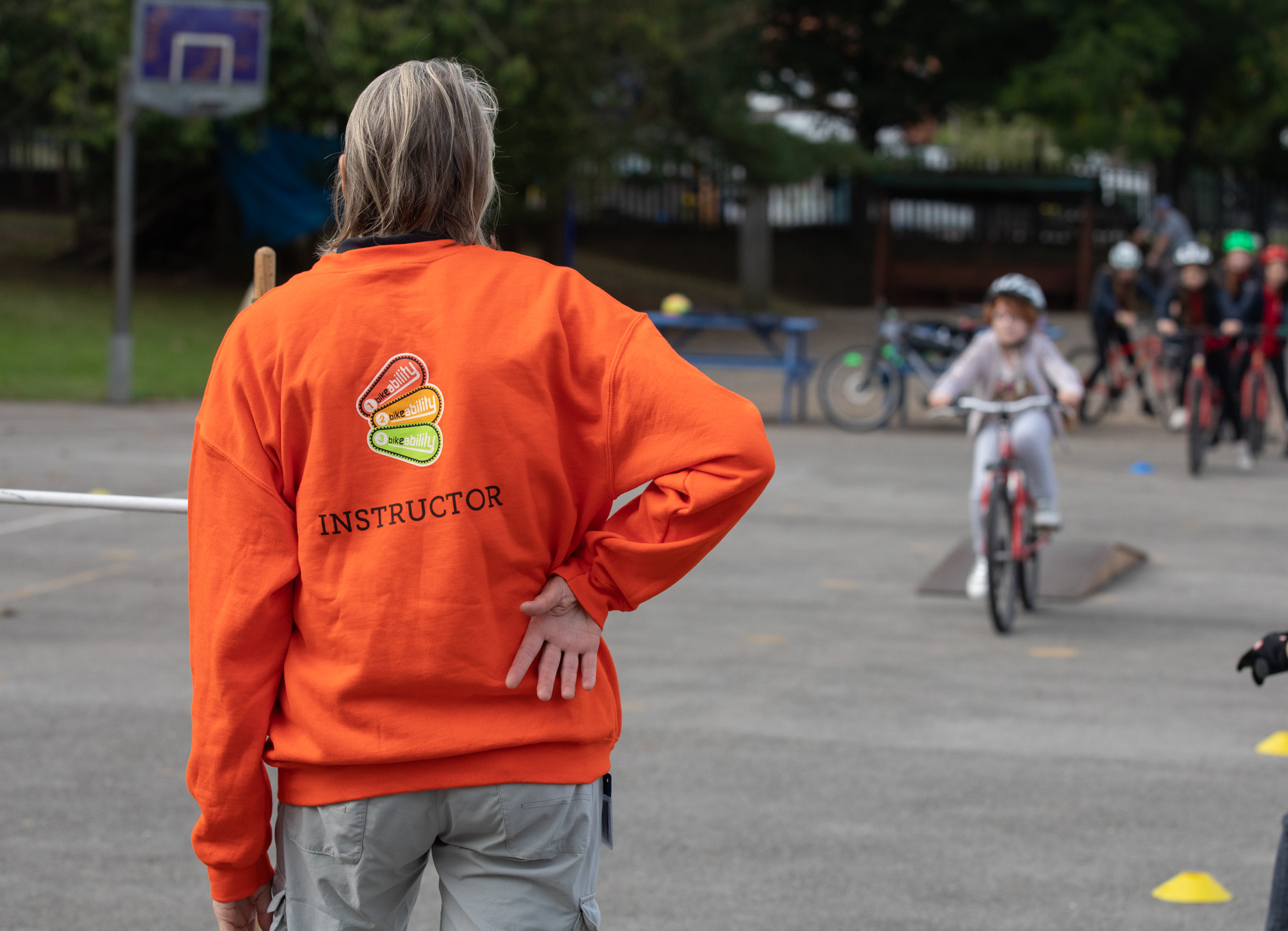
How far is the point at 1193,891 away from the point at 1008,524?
12.0 feet

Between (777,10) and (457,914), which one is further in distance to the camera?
(777,10)

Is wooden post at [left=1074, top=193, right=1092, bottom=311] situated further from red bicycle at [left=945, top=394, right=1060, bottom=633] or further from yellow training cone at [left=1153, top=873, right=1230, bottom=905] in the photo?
yellow training cone at [left=1153, top=873, right=1230, bottom=905]

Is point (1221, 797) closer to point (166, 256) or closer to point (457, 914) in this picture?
point (457, 914)

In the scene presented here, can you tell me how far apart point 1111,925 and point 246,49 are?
16520 millimetres

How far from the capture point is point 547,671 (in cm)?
221

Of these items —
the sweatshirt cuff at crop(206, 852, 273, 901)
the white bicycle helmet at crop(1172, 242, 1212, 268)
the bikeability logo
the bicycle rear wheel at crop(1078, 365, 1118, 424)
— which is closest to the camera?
the bikeability logo

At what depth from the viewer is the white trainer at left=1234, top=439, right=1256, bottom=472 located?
14.0m

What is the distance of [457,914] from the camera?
223 centimetres

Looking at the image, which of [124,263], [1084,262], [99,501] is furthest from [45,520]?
Result: [1084,262]

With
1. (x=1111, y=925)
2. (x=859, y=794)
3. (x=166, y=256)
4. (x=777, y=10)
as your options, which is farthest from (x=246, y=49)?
(x=777, y=10)

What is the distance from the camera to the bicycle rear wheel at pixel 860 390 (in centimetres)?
Answer: 1684

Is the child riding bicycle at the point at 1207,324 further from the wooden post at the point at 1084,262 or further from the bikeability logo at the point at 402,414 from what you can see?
the wooden post at the point at 1084,262

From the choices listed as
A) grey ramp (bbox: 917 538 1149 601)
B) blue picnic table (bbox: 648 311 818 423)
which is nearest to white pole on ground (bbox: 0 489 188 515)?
grey ramp (bbox: 917 538 1149 601)

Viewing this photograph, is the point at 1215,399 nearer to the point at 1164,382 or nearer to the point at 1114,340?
the point at 1164,382
